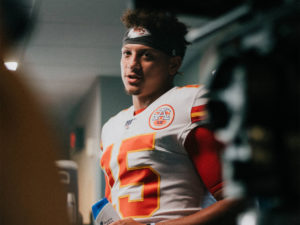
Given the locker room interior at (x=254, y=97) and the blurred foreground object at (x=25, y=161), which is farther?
the blurred foreground object at (x=25, y=161)

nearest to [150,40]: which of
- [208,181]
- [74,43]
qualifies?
[208,181]

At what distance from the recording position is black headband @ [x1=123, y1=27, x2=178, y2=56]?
130cm

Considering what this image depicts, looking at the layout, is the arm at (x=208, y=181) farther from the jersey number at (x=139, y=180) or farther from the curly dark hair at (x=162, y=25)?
the curly dark hair at (x=162, y=25)

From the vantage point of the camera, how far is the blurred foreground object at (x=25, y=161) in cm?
59

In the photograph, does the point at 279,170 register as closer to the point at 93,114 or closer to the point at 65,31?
the point at 65,31

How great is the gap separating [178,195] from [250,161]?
2.26 ft

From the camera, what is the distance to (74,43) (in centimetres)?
408

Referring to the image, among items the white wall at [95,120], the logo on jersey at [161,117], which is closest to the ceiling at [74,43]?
the white wall at [95,120]

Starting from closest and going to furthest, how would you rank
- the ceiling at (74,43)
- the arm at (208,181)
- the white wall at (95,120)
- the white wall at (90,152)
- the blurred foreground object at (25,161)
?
the blurred foreground object at (25,161)
the arm at (208,181)
the ceiling at (74,43)
the white wall at (95,120)
the white wall at (90,152)

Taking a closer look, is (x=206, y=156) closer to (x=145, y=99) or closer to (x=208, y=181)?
(x=208, y=181)

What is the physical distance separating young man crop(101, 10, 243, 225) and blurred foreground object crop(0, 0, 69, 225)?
0.56 m

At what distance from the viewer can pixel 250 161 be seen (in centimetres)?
48

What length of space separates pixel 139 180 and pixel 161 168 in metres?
0.07

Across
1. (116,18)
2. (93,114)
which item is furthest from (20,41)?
(93,114)
